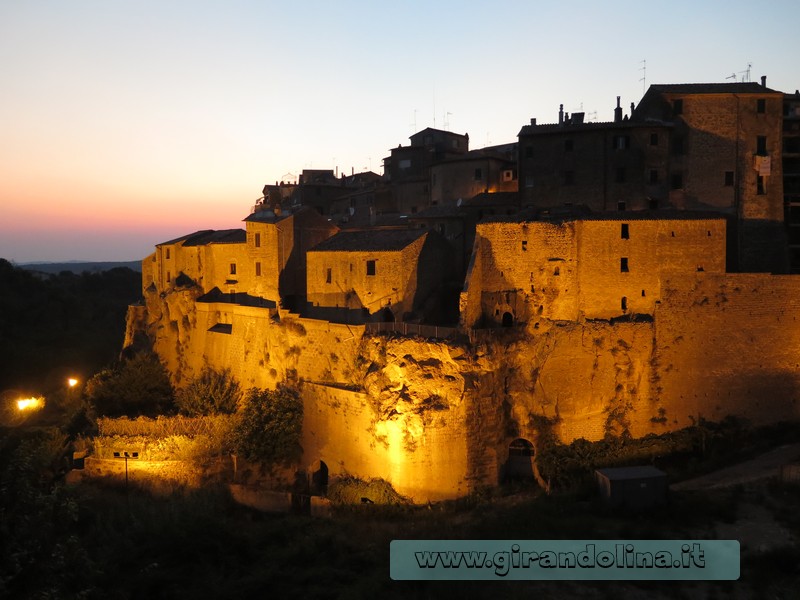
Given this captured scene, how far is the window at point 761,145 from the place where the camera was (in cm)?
3112

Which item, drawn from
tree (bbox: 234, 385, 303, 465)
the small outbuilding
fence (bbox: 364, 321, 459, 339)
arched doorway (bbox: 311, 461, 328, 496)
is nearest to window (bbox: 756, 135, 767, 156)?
fence (bbox: 364, 321, 459, 339)

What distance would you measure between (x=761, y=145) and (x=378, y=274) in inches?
757

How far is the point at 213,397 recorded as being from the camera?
32438mm

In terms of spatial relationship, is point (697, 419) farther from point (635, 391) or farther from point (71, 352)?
point (71, 352)

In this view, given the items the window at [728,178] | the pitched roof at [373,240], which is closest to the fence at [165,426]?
the pitched roof at [373,240]

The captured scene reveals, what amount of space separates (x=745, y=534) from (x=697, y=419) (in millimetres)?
8318

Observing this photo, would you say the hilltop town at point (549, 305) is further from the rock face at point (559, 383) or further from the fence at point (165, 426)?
the fence at point (165, 426)

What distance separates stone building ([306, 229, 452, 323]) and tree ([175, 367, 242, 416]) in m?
5.84

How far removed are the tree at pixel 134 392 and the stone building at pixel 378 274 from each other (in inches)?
402

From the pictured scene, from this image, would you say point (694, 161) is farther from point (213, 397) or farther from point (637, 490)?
point (213, 397)

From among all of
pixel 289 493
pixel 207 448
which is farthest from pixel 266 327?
pixel 289 493

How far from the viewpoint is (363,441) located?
26.5 metres

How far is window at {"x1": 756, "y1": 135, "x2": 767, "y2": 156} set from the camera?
31125 millimetres

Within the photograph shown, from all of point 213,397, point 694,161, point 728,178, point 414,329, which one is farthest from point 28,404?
point 728,178
